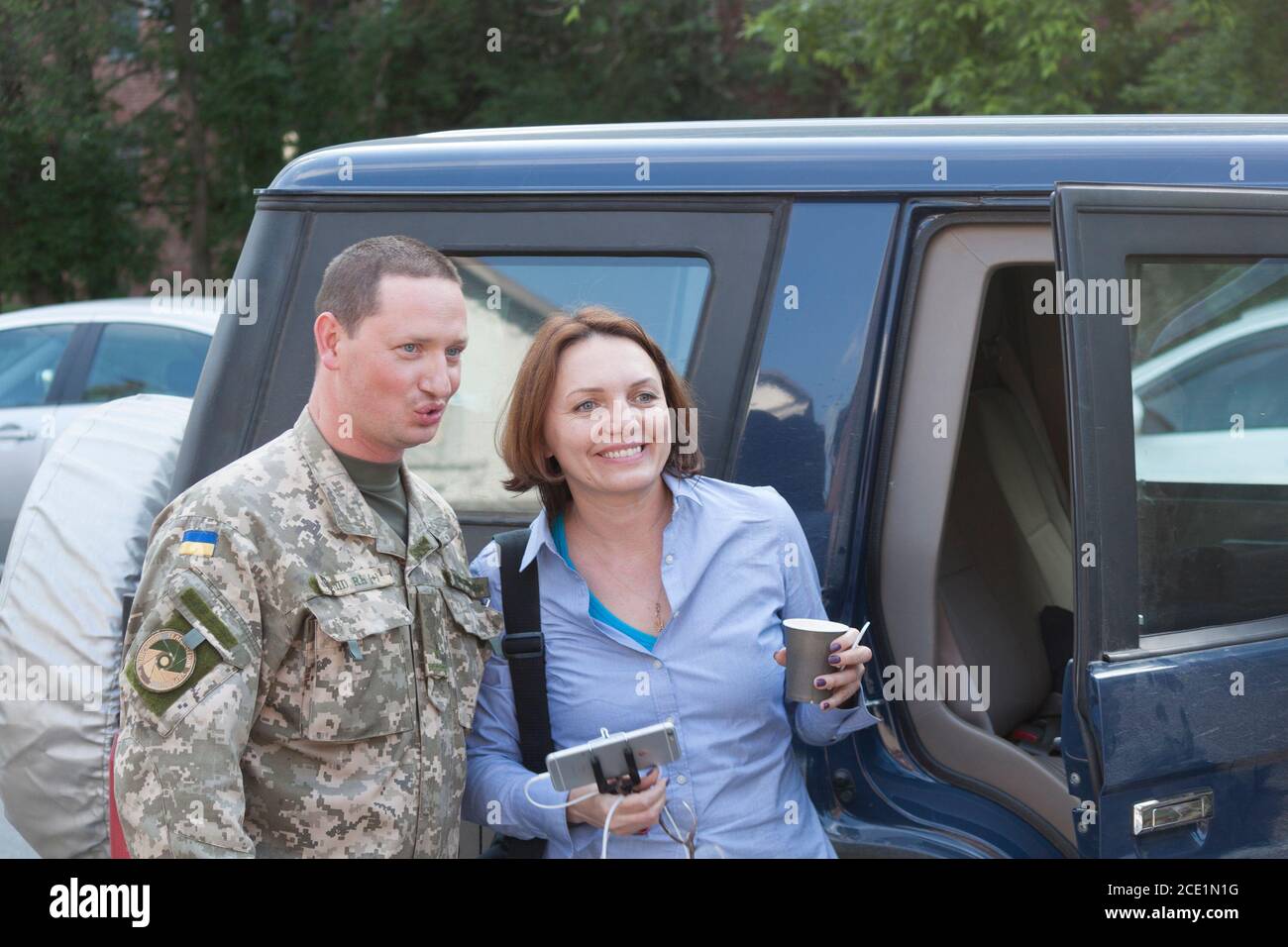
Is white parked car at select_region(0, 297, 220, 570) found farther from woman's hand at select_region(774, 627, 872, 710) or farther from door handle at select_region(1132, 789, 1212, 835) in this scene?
door handle at select_region(1132, 789, 1212, 835)

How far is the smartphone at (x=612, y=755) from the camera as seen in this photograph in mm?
2053

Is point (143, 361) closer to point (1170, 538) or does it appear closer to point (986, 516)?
point (986, 516)

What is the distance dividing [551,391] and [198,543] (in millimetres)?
676

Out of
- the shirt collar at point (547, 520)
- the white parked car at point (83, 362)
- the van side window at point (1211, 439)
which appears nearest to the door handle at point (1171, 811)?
the van side window at point (1211, 439)

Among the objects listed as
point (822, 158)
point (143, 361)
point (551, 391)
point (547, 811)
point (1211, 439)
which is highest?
point (143, 361)

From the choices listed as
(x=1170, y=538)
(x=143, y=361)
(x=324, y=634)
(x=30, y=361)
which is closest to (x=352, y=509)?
(x=324, y=634)

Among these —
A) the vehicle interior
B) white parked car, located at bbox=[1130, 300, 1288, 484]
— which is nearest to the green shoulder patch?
the vehicle interior

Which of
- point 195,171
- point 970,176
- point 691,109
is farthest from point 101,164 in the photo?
point 970,176

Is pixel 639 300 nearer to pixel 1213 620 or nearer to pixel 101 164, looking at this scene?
pixel 1213 620

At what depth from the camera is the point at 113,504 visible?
2662 mm

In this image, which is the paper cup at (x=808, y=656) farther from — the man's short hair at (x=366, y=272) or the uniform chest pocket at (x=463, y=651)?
the man's short hair at (x=366, y=272)

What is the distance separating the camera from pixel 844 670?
84.9 inches

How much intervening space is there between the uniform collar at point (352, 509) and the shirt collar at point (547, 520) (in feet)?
0.56

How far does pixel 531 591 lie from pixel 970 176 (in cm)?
105
